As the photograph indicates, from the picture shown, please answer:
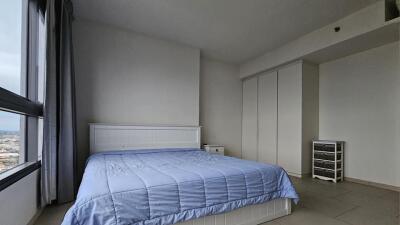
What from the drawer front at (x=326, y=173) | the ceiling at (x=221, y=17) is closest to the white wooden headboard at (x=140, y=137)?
the ceiling at (x=221, y=17)

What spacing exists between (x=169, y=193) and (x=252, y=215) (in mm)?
957

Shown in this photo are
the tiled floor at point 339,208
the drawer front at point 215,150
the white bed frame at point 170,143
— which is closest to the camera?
the white bed frame at point 170,143

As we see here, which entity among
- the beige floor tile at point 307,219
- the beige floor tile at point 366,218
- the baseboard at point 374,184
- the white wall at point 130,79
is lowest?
the baseboard at point 374,184

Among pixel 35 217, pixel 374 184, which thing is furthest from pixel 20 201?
pixel 374 184

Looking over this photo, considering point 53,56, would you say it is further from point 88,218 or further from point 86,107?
point 88,218

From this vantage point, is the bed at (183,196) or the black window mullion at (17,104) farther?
the black window mullion at (17,104)

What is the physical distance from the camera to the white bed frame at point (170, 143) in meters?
1.90

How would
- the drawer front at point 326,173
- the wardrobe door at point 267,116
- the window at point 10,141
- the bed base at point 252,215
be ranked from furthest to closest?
the wardrobe door at point 267,116
the drawer front at point 326,173
the bed base at point 252,215
the window at point 10,141

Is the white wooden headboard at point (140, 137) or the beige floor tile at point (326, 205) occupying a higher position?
the white wooden headboard at point (140, 137)

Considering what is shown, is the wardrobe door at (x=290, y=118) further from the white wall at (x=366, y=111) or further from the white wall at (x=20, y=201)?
the white wall at (x=20, y=201)

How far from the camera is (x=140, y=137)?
3.55m

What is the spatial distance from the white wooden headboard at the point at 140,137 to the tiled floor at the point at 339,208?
3.40 ft

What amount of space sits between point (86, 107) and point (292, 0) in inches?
138

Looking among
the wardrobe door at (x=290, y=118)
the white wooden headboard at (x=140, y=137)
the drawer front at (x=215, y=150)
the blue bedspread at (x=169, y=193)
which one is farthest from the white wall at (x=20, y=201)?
the wardrobe door at (x=290, y=118)
